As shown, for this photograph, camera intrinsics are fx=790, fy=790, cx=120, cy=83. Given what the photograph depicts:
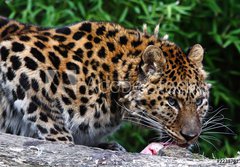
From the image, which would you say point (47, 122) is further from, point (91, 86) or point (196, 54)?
point (196, 54)

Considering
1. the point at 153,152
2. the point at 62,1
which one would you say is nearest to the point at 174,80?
the point at 153,152

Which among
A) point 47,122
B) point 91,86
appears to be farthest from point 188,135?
point 47,122

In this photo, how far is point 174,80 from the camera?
8.24 meters

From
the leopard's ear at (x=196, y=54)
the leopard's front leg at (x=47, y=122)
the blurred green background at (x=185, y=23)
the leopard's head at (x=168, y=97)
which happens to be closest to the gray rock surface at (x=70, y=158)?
the leopard's front leg at (x=47, y=122)

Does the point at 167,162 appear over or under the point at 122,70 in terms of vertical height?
under

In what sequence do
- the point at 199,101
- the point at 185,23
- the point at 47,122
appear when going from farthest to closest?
the point at 185,23
the point at 199,101
the point at 47,122

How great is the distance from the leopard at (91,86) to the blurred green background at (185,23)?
3.60 meters

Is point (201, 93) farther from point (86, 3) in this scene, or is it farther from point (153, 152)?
point (86, 3)

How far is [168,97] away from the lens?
8219mm

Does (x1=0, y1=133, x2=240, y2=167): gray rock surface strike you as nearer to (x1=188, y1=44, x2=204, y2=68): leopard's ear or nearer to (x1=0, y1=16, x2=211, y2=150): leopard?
(x1=0, y1=16, x2=211, y2=150): leopard

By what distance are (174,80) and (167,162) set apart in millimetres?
1737

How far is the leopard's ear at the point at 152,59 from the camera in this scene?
8180mm

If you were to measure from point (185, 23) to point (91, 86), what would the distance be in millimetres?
5663

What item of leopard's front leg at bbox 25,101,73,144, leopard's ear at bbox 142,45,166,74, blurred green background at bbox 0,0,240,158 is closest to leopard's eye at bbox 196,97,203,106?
leopard's ear at bbox 142,45,166,74
